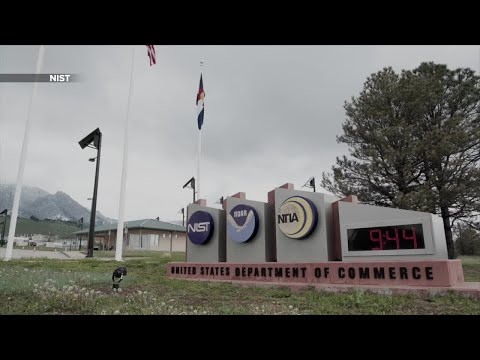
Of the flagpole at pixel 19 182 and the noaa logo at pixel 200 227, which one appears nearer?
the noaa logo at pixel 200 227

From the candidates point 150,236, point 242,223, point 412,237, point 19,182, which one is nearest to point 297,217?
point 242,223

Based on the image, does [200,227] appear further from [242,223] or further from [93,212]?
[93,212]

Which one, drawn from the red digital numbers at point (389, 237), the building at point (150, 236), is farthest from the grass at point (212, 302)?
the building at point (150, 236)

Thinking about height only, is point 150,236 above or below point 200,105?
below

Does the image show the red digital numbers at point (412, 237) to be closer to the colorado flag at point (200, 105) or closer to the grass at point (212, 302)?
the grass at point (212, 302)

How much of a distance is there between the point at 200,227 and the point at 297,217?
489 centimetres

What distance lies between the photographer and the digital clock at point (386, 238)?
31.2 feet

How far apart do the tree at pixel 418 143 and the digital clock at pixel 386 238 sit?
8.94 metres

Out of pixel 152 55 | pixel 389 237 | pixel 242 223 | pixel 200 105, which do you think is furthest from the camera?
pixel 200 105

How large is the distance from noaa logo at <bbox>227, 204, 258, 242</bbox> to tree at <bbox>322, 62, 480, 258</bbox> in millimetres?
9730

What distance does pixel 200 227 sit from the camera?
48.5 ft
